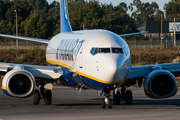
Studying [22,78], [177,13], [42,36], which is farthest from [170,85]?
[177,13]

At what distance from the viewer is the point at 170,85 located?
17.7 metres

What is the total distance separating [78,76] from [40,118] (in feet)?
12.5

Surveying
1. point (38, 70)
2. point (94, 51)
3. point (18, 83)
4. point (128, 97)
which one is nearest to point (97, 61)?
point (94, 51)

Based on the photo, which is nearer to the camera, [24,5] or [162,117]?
[162,117]

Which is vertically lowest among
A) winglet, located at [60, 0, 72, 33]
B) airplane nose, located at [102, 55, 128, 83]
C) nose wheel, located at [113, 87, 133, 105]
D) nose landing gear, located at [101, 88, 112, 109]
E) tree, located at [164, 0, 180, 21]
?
nose wheel, located at [113, 87, 133, 105]

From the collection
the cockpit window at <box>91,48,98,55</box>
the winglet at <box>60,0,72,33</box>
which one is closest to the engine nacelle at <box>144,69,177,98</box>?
the cockpit window at <box>91,48,98,55</box>

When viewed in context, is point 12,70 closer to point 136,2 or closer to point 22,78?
point 22,78

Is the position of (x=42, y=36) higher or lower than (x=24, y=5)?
lower

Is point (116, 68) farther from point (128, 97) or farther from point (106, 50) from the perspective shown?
point (128, 97)

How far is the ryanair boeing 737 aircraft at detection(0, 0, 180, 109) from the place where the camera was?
14.4 metres

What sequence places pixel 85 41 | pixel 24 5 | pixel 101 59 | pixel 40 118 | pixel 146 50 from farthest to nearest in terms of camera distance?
pixel 24 5 → pixel 146 50 → pixel 85 41 → pixel 101 59 → pixel 40 118

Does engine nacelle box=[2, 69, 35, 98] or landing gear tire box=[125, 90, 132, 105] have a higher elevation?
engine nacelle box=[2, 69, 35, 98]

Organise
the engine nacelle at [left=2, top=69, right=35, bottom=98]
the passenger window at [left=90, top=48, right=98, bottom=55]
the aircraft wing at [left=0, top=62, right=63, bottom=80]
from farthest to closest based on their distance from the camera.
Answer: the aircraft wing at [left=0, top=62, right=63, bottom=80]
the engine nacelle at [left=2, top=69, right=35, bottom=98]
the passenger window at [left=90, top=48, right=98, bottom=55]

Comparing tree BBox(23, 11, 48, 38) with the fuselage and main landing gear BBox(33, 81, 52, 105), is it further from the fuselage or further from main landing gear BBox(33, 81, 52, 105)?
the fuselage
